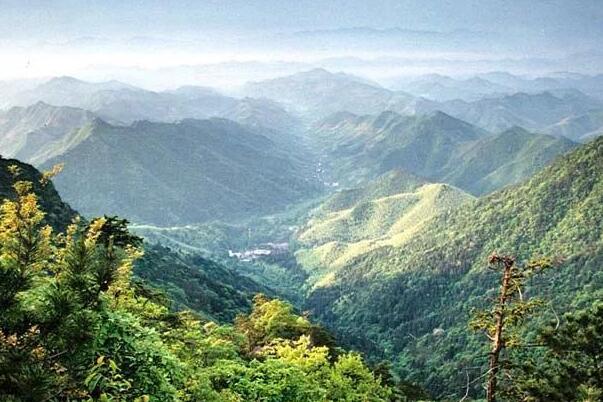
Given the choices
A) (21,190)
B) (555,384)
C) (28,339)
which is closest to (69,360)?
(28,339)

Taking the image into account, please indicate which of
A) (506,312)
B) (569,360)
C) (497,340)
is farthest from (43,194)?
(506,312)

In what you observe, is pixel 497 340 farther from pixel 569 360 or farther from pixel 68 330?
pixel 68 330

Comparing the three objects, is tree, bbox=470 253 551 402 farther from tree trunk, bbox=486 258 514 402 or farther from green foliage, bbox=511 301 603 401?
green foliage, bbox=511 301 603 401

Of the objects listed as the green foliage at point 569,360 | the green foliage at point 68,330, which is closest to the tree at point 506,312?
the green foliage at point 569,360

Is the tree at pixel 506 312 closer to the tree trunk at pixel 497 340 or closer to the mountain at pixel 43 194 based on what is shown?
the tree trunk at pixel 497 340

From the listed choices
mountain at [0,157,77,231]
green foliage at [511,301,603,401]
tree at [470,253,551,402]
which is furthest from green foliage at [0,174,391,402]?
mountain at [0,157,77,231]

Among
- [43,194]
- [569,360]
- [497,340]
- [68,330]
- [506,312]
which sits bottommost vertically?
[43,194]

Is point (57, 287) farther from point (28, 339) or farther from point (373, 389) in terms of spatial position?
point (373, 389)

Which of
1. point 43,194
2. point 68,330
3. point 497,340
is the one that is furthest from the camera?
point 43,194
